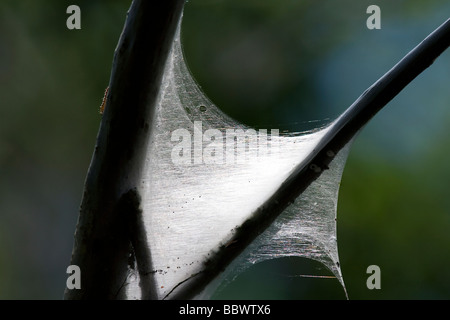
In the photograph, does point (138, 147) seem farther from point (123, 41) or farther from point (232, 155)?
point (232, 155)

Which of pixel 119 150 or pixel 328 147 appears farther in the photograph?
pixel 328 147

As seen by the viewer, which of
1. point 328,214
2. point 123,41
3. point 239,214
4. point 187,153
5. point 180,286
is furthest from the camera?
point 328,214

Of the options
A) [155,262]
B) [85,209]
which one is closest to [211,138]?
[155,262]
